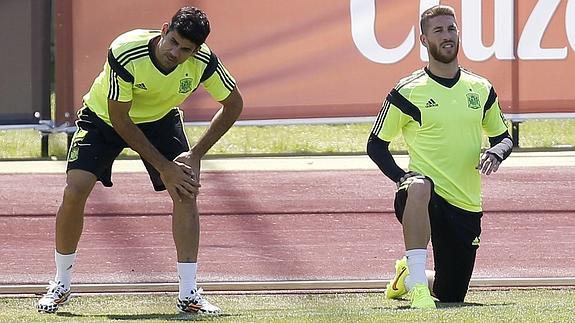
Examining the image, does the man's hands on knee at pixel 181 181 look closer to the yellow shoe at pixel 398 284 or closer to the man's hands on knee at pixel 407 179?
the man's hands on knee at pixel 407 179

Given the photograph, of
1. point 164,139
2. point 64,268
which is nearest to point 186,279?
point 64,268

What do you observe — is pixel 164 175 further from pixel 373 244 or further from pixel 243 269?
pixel 373 244

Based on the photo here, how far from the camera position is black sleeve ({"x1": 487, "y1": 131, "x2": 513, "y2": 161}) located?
24.8 feet

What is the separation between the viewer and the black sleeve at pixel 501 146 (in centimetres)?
756

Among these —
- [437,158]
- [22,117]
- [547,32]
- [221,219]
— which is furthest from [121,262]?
[547,32]

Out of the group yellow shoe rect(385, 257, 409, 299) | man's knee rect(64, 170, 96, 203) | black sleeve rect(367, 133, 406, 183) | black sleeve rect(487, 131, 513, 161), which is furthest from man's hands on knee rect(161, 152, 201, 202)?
black sleeve rect(487, 131, 513, 161)

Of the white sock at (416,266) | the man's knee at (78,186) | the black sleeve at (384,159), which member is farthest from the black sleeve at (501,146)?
the man's knee at (78,186)

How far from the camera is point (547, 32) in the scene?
1384cm

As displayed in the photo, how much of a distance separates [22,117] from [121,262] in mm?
4920

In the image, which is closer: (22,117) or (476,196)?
(476,196)

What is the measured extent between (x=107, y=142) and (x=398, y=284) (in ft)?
5.88

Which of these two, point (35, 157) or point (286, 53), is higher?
point (286, 53)

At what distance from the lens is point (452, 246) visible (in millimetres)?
7805

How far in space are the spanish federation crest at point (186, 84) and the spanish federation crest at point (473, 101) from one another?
1.52 m
